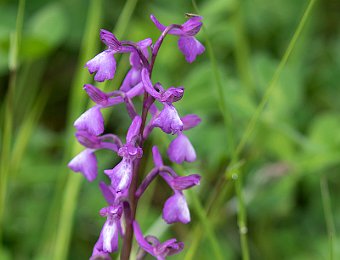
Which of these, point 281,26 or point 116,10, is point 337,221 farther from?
point 116,10

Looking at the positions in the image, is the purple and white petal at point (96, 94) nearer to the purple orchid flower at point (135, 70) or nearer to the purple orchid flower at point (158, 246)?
the purple orchid flower at point (135, 70)

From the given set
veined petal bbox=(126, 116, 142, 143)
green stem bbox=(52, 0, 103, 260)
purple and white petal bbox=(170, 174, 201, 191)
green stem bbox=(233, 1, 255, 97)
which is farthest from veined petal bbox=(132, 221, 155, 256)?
green stem bbox=(233, 1, 255, 97)

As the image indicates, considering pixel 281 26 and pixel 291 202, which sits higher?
pixel 281 26

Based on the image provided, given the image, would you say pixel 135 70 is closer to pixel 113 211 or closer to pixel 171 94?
pixel 171 94

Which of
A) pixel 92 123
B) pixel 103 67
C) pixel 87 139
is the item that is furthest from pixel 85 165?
pixel 103 67

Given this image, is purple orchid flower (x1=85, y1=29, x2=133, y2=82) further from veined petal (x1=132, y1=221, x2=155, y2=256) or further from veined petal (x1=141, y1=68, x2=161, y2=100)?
veined petal (x1=132, y1=221, x2=155, y2=256)

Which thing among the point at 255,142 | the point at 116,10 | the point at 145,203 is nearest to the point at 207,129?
the point at 255,142
